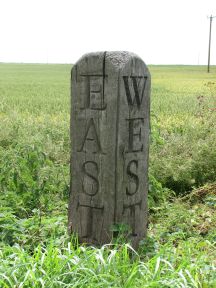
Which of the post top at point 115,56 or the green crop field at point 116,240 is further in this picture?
the post top at point 115,56

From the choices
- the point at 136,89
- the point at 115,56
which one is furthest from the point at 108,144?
the point at 115,56

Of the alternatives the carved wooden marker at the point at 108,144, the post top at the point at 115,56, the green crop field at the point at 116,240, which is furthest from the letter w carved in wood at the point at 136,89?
the green crop field at the point at 116,240

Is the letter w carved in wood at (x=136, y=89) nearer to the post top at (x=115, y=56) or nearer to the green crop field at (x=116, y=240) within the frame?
the post top at (x=115, y=56)

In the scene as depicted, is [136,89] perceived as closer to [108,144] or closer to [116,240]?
[108,144]

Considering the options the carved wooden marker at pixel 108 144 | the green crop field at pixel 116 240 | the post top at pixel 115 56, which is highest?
the post top at pixel 115 56

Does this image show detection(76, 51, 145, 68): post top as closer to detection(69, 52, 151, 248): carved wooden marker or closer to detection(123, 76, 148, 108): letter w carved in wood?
detection(69, 52, 151, 248): carved wooden marker

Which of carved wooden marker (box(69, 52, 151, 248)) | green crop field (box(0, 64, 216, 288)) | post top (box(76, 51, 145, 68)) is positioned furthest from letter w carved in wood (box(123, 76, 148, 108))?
green crop field (box(0, 64, 216, 288))

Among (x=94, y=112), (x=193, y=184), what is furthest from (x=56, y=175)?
(x=94, y=112)

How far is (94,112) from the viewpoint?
338 cm

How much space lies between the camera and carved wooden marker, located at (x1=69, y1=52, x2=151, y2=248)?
130 inches

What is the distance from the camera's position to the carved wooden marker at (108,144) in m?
3.31

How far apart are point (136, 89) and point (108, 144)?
0.45 m

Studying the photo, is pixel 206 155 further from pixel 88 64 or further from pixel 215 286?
pixel 215 286

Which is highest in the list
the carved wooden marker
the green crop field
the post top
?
the post top
